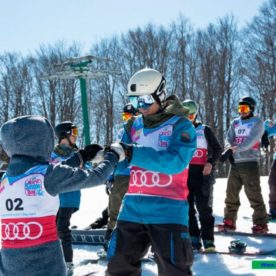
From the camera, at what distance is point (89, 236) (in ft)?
23.7

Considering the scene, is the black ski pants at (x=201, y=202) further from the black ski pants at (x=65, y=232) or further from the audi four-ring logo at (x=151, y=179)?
the audi four-ring logo at (x=151, y=179)

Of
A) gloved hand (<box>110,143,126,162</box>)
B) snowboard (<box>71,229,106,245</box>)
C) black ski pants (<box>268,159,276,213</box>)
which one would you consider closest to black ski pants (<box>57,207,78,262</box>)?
snowboard (<box>71,229,106,245</box>)

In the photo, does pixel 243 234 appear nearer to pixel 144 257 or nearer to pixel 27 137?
pixel 144 257

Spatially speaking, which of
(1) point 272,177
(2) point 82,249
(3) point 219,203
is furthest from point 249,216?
(2) point 82,249

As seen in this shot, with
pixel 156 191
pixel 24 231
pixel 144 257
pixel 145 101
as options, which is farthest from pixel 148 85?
pixel 144 257

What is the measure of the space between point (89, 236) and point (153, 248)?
387cm

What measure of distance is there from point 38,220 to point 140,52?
34758 millimetres

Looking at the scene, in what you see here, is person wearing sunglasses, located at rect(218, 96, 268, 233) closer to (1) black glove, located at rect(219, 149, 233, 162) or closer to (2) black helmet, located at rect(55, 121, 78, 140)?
(1) black glove, located at rect(219, 149, 233, 162)

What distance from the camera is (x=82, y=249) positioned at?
272 inches

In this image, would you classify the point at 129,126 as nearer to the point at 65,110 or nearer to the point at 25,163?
the point at 25,163

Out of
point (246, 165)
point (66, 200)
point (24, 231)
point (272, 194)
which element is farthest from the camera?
point (272, 194)

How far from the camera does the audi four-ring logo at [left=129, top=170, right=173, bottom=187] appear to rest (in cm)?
357

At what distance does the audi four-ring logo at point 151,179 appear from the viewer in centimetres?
357

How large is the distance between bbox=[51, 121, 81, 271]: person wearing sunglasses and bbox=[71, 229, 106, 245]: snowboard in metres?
1.62
